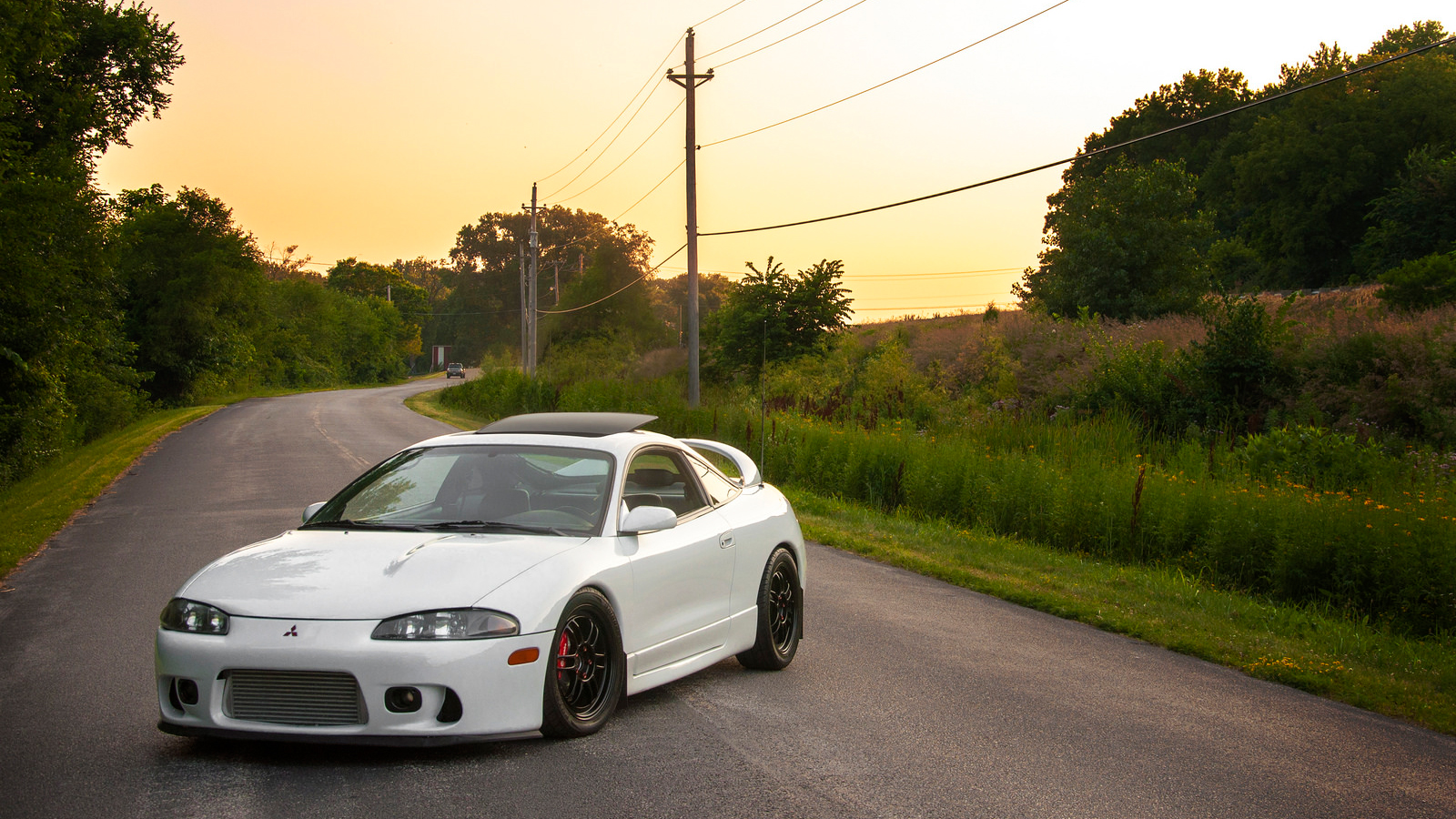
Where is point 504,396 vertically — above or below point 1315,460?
below

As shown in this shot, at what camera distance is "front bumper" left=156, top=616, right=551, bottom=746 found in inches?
186

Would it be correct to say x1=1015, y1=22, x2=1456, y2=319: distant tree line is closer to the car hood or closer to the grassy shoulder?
the grassy shoulder

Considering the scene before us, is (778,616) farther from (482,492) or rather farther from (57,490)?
(57,490)

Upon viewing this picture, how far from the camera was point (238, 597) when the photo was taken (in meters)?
4.99

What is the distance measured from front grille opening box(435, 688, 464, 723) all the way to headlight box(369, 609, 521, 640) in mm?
259

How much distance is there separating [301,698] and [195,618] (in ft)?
2.27

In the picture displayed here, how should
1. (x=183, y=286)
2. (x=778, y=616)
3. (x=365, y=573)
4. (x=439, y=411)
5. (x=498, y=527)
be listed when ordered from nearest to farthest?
(x=365, y=573), (x=498, y=527), (x=778, y=616), (x=439, y=411), (x=183, y=286)

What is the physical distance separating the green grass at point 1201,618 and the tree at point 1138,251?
28.6m

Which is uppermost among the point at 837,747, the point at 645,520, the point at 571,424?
the point at 571,424

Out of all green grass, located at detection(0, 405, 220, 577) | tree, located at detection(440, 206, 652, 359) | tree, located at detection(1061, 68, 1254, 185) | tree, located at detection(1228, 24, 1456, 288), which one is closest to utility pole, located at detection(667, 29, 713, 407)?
green grass, located at detection(0, 405, 220, 577)

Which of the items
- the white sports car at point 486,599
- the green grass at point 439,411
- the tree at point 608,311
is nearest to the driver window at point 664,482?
the white sports car at point 486,599

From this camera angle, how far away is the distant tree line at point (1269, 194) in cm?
4112

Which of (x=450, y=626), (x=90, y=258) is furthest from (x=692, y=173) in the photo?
(x=450, y=626)

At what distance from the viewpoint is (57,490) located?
19.1 metres
